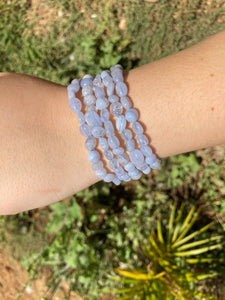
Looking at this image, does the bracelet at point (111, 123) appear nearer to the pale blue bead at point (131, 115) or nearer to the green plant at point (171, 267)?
the pale blue bead at point (131, 115)

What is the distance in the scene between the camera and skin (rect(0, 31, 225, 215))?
956 millimetres

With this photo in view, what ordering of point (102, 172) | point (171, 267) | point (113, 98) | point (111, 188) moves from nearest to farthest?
point (113, 98) → point (102, 172) → point (171, 267) → point (111, 188)

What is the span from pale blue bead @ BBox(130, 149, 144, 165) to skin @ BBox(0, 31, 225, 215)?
0.27 feet

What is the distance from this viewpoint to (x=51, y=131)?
111 cm

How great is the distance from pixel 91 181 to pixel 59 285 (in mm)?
1407

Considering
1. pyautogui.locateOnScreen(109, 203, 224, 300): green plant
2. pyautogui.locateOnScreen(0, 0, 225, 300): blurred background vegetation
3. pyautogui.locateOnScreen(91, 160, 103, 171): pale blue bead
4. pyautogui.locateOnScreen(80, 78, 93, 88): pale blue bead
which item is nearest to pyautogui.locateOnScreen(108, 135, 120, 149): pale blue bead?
pyautogui.locateOnScreen(91, 160, 103, 171): pale blue bead

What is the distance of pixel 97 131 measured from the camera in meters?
0.97

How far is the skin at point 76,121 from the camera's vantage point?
0.96 meters

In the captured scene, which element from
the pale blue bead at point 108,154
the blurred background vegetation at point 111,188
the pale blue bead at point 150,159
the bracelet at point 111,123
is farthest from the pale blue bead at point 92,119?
the blurred background vegetation at point 111,188

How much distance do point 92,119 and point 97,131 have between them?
4 cm

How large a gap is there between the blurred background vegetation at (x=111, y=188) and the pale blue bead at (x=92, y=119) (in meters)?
1.18

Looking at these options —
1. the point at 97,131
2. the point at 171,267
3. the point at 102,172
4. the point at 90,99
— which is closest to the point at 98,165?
the point at 102,172

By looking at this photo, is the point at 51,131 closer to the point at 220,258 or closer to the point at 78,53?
the point at 78,53

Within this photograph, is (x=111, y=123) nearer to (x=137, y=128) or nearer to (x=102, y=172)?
(x=137, y=128)
